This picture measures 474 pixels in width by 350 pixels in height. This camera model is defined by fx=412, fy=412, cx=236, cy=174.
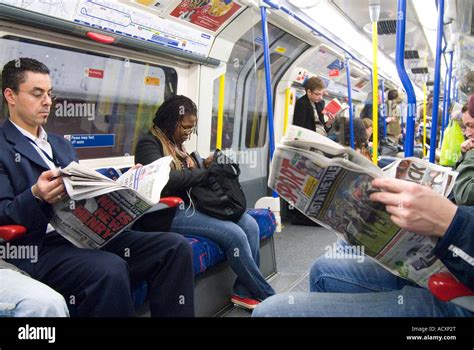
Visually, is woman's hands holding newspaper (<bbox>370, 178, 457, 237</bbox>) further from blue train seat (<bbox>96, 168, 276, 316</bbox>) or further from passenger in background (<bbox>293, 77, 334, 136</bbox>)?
passenger in background (<bbox>293, 77, 334, 136</bbox>)

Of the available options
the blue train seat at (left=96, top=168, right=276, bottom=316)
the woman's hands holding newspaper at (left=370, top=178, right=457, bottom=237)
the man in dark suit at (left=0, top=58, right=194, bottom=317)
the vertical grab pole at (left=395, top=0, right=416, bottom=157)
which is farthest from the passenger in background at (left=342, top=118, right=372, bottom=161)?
the woman's hands holding newspaper at (left=370, top=178, right=457, bottom=237)

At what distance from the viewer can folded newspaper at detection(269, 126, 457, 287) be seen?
3.21ft

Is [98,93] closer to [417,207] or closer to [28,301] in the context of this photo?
[28,301]

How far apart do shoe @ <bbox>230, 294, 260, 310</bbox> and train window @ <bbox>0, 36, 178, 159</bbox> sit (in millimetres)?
1495

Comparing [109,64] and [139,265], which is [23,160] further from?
[109,64]

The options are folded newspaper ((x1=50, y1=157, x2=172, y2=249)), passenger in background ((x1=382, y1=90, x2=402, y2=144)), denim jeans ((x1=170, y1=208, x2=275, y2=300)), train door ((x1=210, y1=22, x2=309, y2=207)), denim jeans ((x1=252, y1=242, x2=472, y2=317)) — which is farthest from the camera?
passenger in background ((x1=382, y1=90, x2=402, y2=144))

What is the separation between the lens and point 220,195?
2.68m

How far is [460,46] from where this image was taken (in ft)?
15.3

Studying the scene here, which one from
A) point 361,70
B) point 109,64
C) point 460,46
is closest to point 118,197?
point 109,64

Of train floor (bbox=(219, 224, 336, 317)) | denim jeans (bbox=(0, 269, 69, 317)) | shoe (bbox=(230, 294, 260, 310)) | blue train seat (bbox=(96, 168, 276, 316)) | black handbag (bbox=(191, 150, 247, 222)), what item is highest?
black handbag (bbox=(191, 150, 247, 222))

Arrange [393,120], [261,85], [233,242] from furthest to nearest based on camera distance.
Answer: [393,120], [261,85], [233,242]

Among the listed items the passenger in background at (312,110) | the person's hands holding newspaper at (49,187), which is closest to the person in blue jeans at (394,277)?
the person's hands holding newspaper at (49,187)

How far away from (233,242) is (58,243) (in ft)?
3.47

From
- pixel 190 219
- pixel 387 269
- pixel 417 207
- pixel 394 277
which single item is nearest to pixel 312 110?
pixel 190 219
